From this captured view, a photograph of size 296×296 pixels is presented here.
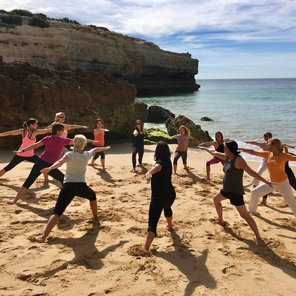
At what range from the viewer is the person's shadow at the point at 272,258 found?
16.4 feet

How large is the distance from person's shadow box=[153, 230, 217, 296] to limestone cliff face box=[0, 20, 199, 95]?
49144 mm

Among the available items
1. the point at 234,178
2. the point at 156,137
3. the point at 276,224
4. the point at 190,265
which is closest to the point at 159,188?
the point at 190,265

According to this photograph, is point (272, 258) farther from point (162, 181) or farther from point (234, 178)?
point (162, 181)

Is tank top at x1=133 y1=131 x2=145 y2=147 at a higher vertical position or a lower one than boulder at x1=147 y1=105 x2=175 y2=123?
higher

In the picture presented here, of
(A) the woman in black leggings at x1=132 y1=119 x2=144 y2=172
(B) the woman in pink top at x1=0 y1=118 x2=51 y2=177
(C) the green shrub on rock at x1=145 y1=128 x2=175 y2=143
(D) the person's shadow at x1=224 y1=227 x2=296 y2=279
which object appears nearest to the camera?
(D) the person's shadow at x1=224 y1=227 x2=296 y2=279

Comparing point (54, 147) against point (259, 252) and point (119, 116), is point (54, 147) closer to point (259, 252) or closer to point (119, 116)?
point (259, 252)

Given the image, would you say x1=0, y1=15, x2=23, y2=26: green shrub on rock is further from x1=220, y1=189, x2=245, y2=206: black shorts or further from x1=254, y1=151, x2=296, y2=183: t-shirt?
x1=220, y1=189, x2=245, y2=206: black shorts

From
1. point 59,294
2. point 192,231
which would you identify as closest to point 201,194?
point 192,231

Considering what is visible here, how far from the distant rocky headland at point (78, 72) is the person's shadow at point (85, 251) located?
9.14 metres

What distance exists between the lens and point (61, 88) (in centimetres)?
1484

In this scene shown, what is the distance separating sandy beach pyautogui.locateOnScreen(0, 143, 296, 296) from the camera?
4.46 m

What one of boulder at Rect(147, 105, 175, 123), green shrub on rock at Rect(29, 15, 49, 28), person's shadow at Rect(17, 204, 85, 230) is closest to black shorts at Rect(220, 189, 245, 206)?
person's shadow at Rect(17, 204, 85, 230)

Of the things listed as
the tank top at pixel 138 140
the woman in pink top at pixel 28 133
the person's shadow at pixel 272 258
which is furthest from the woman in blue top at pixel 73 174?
the tank top at pixel 138 140

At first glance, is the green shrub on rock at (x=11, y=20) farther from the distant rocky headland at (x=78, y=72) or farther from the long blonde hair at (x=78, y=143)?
the long blonde hair at (x=78, y=143)
